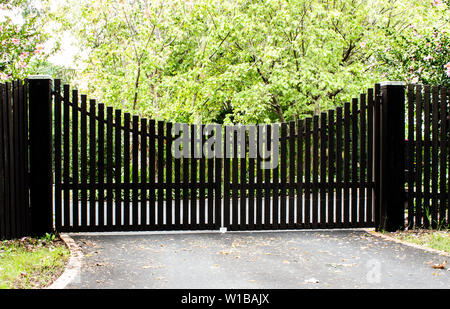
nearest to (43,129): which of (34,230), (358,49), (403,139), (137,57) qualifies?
(34,230)

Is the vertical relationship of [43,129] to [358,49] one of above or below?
below

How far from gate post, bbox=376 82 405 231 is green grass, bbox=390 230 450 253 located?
1.21ft

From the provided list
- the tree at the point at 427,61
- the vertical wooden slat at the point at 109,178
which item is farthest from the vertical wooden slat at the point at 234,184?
the tree at the point at 427,61

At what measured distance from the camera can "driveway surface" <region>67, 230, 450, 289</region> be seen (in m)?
5.48

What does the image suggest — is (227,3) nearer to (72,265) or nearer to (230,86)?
(230,86)

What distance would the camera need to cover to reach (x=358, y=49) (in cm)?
1922

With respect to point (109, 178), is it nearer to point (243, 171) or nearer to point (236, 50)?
point (243, 171)

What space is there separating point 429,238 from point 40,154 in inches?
251

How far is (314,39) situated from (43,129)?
37.8ft

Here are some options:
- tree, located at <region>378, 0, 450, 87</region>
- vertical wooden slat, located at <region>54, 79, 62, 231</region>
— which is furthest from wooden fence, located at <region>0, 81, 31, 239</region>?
tree, located at <region>378, 0, 450, 87</region>

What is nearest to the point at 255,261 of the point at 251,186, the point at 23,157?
the point at 251,186

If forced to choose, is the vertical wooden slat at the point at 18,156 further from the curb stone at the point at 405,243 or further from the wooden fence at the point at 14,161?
the curb stone at the point at 405,243

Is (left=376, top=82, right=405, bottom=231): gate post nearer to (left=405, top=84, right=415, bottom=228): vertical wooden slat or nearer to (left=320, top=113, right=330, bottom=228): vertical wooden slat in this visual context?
(left=405, top=84, right=415, bottom=228): vertical wooden slat

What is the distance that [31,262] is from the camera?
20.5 ft
